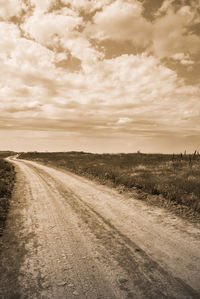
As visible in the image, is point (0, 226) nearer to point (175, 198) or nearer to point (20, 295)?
point (20, 295)

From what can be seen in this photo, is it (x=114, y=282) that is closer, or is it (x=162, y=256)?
(x=114, y=282)

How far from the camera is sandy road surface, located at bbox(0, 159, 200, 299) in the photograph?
3.55m

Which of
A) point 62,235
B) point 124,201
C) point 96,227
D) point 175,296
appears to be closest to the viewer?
point 175,296

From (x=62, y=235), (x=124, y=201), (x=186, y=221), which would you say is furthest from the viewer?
(x=124, y=201)

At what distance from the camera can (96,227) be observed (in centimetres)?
636

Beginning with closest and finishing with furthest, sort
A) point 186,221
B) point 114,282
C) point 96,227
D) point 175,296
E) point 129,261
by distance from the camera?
1. point 175,296
2. point 114,282
3. point 129,261
4. point 96,227
5. point 186,221

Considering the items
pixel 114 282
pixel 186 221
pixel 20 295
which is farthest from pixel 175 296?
pixel 186 221

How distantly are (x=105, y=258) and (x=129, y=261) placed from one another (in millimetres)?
570

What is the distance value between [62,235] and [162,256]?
9.55 ft

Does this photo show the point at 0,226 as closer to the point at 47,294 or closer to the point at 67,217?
the point at 67,217

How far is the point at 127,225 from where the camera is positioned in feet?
21.6

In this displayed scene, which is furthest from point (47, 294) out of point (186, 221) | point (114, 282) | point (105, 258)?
point (186, 221)

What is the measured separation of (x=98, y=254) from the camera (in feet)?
15.5

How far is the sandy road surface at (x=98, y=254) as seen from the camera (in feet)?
11.6
